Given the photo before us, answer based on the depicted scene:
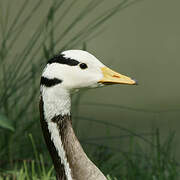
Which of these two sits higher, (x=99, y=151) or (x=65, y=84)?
(x=65, y=84)

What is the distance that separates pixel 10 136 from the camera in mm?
3379

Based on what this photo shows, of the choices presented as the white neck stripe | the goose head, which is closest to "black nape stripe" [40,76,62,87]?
the goose head

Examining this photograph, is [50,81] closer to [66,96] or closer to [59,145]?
[66,96]

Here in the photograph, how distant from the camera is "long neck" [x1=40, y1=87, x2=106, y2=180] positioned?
226 centimetres

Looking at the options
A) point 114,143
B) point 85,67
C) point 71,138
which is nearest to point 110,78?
point 85,67

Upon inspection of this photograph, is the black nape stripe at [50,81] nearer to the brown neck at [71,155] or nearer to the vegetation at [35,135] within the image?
the brown neck at [71,155]

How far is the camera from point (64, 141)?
2303 mm

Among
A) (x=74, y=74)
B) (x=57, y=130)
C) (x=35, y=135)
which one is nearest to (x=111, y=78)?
(x=74, y=74)

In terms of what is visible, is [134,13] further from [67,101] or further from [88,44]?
[67,101]

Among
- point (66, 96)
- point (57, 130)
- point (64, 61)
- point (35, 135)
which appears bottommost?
point (35, 135)

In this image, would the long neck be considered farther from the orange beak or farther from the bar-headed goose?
the orange beak

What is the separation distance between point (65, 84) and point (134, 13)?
2619 millimetres

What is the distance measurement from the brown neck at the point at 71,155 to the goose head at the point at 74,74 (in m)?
0.12

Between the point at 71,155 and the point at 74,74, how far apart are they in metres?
0.32
